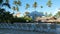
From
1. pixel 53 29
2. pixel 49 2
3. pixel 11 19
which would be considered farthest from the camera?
pixel 49 2

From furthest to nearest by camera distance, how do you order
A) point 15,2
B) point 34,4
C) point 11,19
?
point 34,4
point 15,2
point 11,19

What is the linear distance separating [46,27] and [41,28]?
21.8 inches

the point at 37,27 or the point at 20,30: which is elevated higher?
the point at 37,27

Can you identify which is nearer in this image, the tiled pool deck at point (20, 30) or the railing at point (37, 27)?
the tiled pool deck at point (20, 30)

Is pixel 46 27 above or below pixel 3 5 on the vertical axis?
below

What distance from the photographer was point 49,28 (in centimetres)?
1566

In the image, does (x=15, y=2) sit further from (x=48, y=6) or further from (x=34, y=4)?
(x=48, y=6)

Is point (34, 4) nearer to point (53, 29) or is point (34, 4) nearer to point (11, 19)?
point (11, 19)

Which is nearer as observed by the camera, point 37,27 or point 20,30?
point 37,27

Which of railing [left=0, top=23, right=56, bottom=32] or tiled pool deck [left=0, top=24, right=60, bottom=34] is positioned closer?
tiled pool deck [left=0, top=24, right=60, bottom=34]

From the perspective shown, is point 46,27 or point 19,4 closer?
point 46,27

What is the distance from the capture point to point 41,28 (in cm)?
1609

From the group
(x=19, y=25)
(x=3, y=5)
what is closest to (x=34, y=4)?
(x=3, y=5)

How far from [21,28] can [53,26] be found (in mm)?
4078
